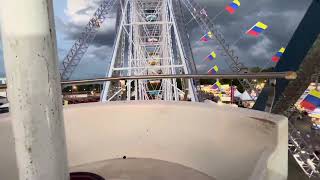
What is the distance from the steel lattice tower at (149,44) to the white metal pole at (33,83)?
1230 centimetres

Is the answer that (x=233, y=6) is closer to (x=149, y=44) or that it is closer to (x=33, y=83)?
(x=149, y=44)

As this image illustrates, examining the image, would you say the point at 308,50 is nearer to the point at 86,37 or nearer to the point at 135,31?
the point at 135,31

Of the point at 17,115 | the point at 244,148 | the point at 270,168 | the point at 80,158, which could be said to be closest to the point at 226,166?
the point at 244,148

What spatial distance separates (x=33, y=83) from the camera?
103 centimetres

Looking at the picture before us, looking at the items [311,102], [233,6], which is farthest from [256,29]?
[311,102]

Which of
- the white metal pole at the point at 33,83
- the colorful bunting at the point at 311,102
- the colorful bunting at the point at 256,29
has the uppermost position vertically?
the colorful bunting at the point at 256,29

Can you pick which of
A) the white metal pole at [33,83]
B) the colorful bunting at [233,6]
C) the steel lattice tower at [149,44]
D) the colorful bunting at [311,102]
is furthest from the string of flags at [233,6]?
the white metal pole at [33,83]

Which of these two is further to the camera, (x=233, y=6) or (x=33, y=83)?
(x=233, y=6)

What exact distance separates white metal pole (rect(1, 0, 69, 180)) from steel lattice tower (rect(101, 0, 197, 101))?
12305 millimetres

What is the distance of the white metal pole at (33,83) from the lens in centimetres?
101

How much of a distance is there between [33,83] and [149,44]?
15121mm

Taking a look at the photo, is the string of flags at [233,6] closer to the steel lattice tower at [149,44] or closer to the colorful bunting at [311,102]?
the steel lattice tower at [149,44]

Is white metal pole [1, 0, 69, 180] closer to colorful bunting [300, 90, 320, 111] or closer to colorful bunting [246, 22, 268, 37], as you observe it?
colorful bunting [300, 90, 320, 111]

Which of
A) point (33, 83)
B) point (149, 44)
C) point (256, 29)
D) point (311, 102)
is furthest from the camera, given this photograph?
point (149, 44)
